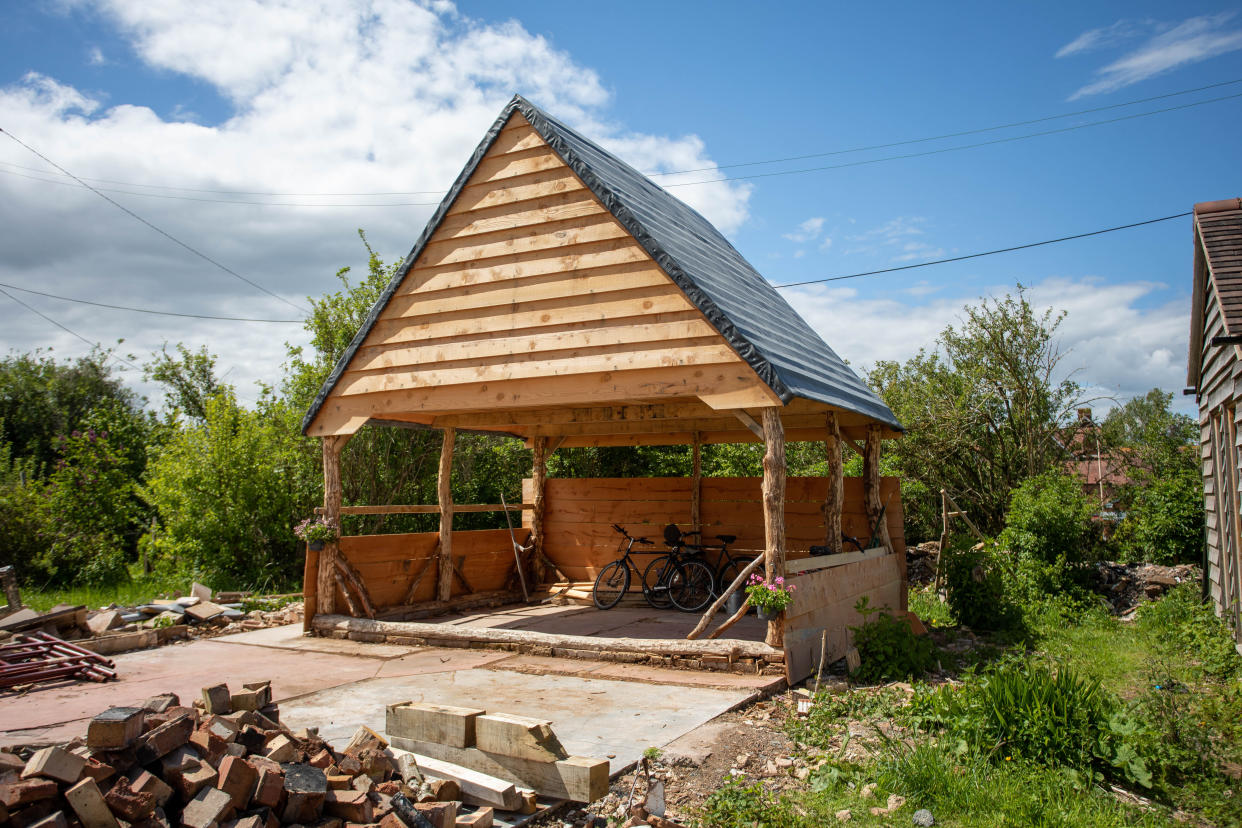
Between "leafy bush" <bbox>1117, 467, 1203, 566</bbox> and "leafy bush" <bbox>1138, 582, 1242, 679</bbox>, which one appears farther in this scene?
"leafy bush" <bbox>1117, 467, 1203, 566</bbox>

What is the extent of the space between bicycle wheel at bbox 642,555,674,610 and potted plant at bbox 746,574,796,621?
3878 mm

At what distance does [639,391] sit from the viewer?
7.16 m

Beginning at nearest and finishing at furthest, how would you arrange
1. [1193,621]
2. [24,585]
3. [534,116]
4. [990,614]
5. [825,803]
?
1. [825,803]
2. [534,116]
3. [1193,621]
4. [990,614]
5. [24,585]

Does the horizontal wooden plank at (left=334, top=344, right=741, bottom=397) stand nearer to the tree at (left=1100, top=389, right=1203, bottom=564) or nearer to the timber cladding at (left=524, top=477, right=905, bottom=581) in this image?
the timber cladding at (left=524, top=477, right=905, bottom=581)

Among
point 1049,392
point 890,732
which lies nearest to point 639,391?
point 890,732

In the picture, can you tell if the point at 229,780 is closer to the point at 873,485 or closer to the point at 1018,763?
the point at 1018,763

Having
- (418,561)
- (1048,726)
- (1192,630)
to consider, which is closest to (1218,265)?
(1192,630)

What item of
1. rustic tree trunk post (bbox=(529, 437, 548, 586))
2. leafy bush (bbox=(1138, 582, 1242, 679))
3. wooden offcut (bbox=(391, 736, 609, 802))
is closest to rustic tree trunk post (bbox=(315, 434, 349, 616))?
rustic tree trunk post (bbox=(529, 437, 548, 586))

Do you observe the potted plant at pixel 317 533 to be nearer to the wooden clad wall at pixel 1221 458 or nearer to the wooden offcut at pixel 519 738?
the wooden offcut at pixel 519 738

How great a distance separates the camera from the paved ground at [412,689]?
5.02 metres

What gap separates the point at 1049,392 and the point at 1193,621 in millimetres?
5764

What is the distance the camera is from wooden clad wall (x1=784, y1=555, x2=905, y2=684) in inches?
258

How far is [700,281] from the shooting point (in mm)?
7109

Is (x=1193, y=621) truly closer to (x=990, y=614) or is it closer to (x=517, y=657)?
(x=990, y=614)
